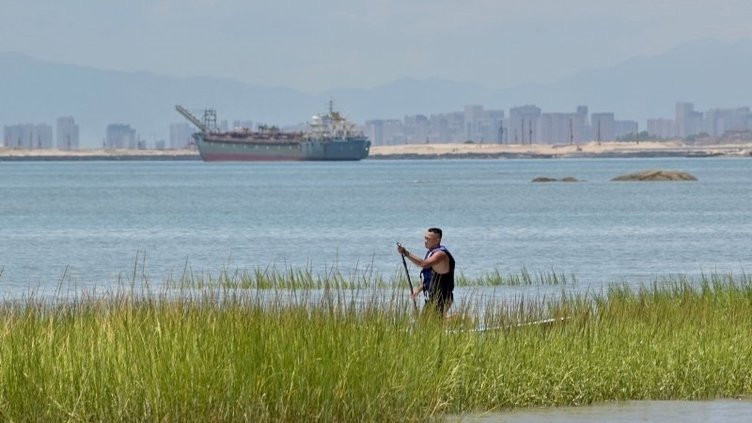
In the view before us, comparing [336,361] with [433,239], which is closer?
[336,361]

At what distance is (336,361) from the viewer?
1373 centimetres

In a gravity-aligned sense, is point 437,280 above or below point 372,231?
above

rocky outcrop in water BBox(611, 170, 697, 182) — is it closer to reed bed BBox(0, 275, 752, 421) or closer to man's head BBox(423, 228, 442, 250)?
man's head BBox(423, 228, 442, 250)

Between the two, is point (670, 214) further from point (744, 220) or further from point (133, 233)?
point (133, 233)

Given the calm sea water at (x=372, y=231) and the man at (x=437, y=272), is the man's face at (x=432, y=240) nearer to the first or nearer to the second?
the man at (x=437, y=272)

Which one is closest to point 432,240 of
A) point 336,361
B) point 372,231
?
point 336,361

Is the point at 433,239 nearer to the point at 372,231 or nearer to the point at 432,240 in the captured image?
the point at 432,240

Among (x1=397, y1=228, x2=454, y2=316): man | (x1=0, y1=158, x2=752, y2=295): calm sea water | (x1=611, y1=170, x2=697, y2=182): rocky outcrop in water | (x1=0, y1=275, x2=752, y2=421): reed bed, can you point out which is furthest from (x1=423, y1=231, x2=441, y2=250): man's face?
(x1=611, y1=170, x2=697, y2=182): rocky outcrop in water

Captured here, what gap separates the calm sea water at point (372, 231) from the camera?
149 feet

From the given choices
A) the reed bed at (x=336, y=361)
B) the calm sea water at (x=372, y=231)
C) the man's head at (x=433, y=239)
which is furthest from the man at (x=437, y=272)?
the calm sea water at (x=372, y=231)

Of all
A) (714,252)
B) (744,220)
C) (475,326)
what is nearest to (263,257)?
(714,252)

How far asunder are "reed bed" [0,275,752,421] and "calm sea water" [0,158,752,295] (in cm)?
1283

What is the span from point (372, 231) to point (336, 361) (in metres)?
53.2

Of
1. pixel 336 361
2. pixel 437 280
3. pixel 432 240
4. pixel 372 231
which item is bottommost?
pixel 372 231
